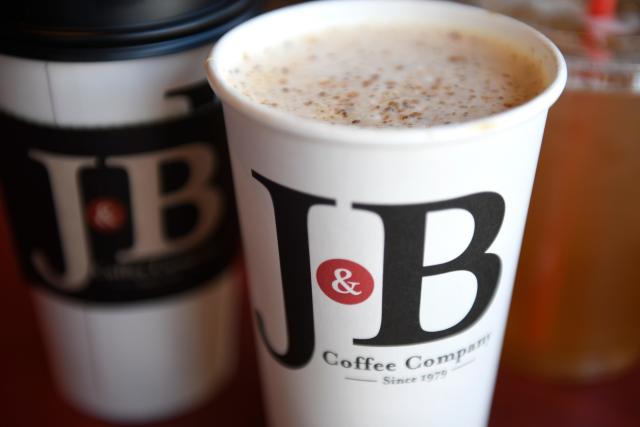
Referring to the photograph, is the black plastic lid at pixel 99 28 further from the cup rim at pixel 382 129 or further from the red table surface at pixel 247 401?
the red table surface at pixel 247 401

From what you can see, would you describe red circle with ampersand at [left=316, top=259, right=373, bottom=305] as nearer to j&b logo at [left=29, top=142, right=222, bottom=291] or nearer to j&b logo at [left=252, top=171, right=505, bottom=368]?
j&b logo at [left=252, top=171, right=505, bottom=368]

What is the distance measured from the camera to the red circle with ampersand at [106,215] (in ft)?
2.01

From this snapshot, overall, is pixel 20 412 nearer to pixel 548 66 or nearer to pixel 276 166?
pixel 276 166

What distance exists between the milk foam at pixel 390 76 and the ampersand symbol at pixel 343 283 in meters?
0.09

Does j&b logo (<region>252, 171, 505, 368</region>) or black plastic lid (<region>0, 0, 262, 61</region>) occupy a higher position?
black plastic lid (<region>0, 0, 262, 61</region>)

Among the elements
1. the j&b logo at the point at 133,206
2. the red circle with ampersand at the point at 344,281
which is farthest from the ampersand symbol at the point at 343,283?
the j&b logo at the point at 133,206

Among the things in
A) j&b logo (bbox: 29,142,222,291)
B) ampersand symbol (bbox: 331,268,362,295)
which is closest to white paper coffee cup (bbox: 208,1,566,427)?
ampersand symbol (bbox: 331,268,362,295)

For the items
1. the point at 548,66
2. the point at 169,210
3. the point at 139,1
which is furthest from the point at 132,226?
the point at 548,66

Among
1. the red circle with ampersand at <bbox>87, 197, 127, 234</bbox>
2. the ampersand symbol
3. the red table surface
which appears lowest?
the red table surface

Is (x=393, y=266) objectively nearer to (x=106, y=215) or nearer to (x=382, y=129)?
(x=382, y=129)

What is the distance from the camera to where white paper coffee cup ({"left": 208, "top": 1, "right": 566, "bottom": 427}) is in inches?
16.8

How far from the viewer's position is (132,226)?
627 mm

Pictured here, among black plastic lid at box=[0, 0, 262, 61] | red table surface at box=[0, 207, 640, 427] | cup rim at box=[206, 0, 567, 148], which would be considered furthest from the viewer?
red table surface at box=[0, 207, 640, 427]

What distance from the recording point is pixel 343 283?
47cm
